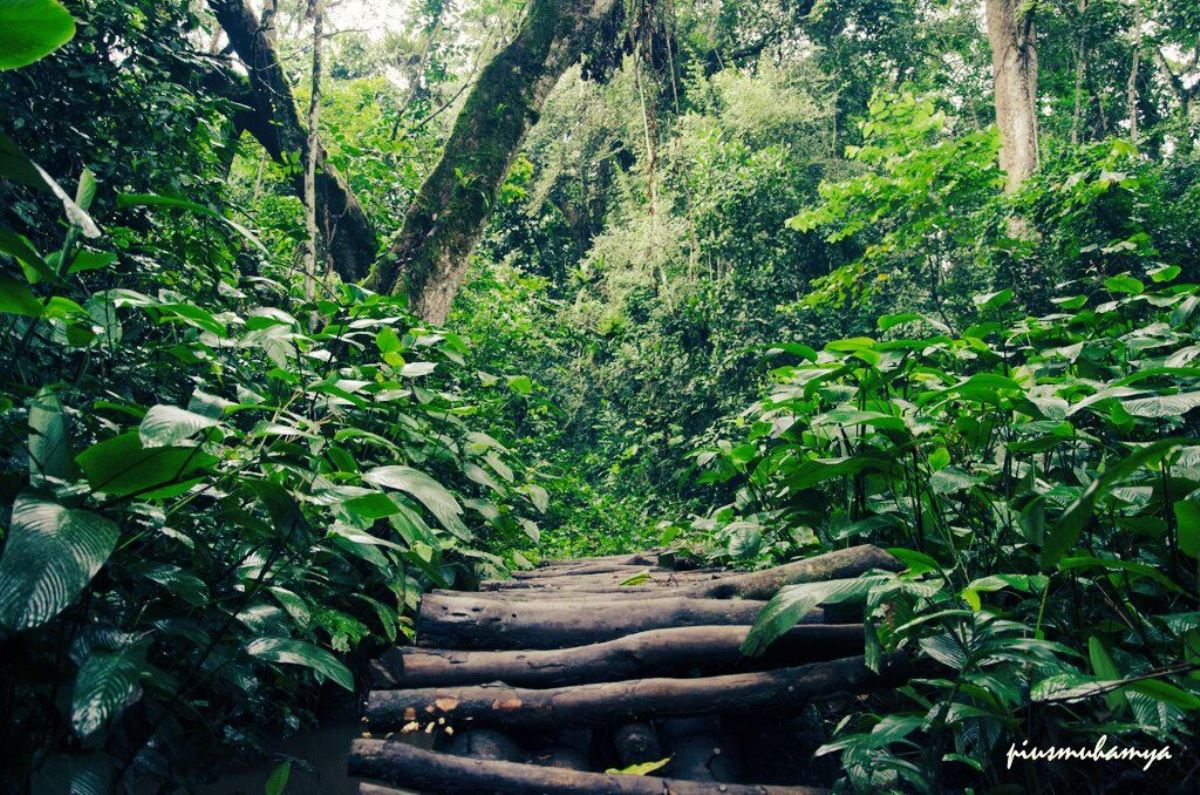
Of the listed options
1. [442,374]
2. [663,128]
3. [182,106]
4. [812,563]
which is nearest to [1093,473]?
[812,563]

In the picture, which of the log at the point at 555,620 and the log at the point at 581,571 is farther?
the log at the point at 581,571

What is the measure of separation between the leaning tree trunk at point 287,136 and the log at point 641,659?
399 centimetres

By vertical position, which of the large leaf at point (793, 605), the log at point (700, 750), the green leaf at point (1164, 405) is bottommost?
the log at point (700, 750)

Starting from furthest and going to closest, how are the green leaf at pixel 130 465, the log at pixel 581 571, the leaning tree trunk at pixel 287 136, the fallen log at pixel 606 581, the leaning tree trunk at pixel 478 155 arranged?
the leaning tree trunk at pixel 287 136 < the leaning tree trunk at pixel 478 155 < the log at pixel 581 571 < the fallen log at pixel 606 581 < the green leaf at pixel 130 465

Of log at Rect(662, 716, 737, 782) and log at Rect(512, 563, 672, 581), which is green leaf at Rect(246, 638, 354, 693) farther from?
log at Rect(512, 563, 672, 581)

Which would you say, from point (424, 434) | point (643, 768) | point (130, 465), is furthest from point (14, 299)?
point (424, 434)

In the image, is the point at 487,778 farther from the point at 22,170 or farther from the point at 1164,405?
the point at 1164,405

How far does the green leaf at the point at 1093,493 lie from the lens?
3.08 ft

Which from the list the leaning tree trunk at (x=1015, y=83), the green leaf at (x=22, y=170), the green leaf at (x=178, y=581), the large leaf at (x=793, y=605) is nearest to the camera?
the green leaf at (x=22, y=170)

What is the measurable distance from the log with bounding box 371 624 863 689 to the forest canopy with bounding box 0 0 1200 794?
0.19m

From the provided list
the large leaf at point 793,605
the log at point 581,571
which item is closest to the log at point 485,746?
the large leaf at point 793,605

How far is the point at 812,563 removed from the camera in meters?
2.15

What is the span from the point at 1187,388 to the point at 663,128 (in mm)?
8925

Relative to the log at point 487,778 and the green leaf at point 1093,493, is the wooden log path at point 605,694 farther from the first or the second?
the green leaf at point 1093,493
